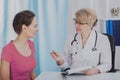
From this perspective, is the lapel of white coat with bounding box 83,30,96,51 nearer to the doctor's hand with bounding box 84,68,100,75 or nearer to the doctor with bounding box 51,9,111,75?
the doctor with bounding box 51,9,111,75

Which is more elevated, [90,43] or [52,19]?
[52,19]

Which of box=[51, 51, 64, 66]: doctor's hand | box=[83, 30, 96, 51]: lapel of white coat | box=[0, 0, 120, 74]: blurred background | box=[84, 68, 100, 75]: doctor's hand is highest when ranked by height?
box=[0, 0, 120, 74]: blurred background

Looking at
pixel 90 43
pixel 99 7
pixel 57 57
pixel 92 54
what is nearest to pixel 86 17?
pixel 90 43

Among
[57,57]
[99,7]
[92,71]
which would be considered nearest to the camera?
[92,71]

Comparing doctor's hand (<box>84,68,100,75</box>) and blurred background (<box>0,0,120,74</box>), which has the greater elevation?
blurred background (<box>0,0,120,74</box>)

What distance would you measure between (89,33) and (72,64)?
0.34m

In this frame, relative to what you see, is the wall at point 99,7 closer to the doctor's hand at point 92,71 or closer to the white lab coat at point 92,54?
the white lab coat at point 92,54

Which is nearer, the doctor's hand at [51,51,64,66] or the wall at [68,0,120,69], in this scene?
the doctor's hand at [51,51,64,66]

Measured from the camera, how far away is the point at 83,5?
2.90m

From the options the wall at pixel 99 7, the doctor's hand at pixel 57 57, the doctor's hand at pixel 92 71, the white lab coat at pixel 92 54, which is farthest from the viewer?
the wall at pixel 99 7

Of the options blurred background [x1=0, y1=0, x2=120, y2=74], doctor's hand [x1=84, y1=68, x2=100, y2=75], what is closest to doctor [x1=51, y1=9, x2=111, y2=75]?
doctor's hand [x1=84, y1=68, x2=100, y2=75]

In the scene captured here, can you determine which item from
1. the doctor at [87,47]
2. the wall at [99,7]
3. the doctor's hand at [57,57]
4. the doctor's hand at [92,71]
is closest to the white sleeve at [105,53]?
the doctor at [87,47]

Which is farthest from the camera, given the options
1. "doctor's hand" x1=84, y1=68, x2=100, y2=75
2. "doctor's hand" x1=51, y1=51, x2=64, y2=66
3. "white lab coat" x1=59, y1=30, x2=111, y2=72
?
"white lab coat" x1=59, y1=30, x2=111, y2=72

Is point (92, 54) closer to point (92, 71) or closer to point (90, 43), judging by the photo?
point (90, 43)
